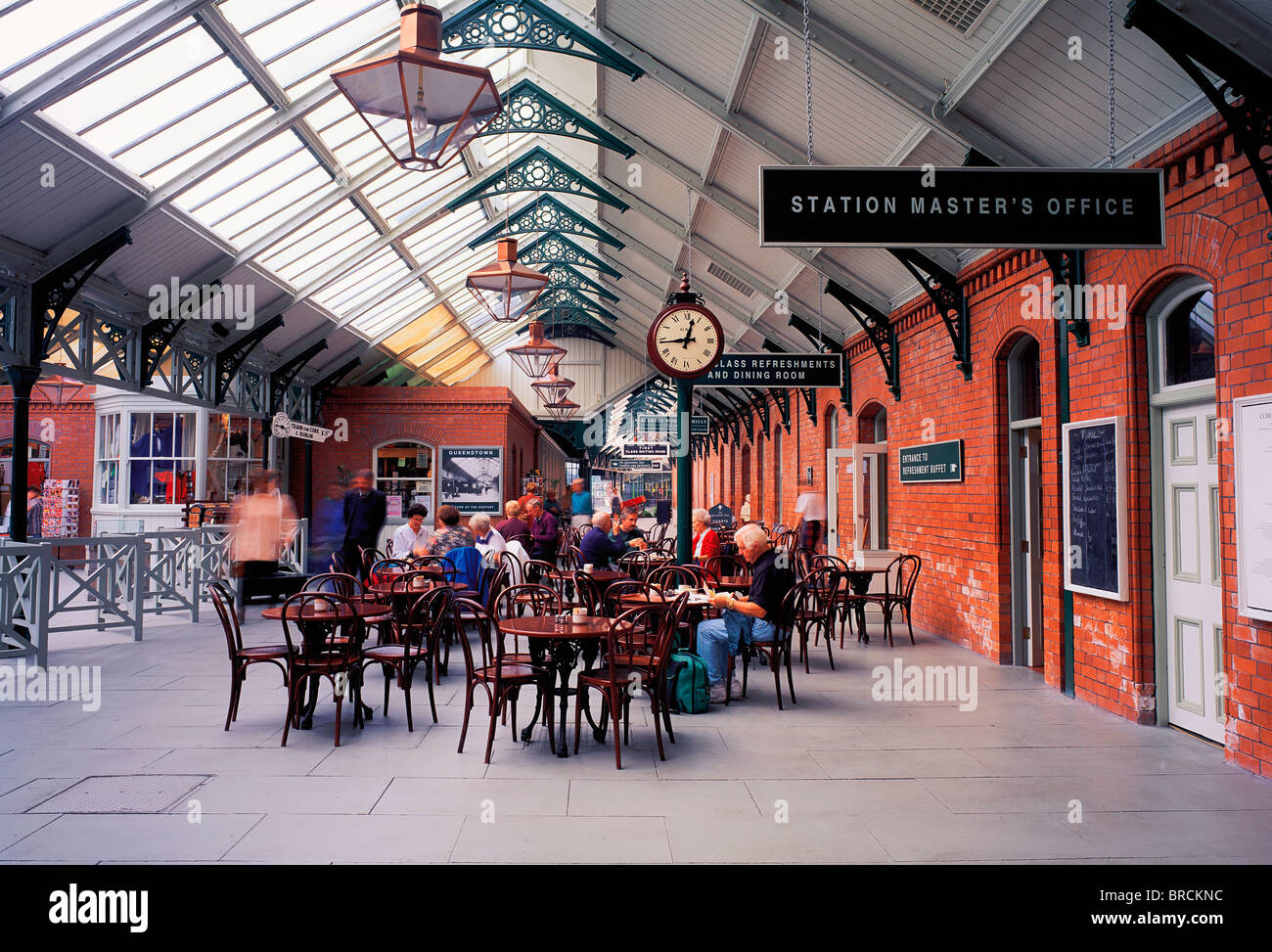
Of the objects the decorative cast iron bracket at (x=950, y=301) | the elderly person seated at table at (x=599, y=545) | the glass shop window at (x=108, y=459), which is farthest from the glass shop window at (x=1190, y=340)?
the glass shop window at (x=108, y=459)

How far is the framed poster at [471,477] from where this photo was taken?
53.2ft

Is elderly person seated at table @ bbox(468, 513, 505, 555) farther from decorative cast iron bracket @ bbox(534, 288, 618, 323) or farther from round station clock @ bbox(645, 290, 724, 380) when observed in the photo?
decorative cast iron bracket @ bbox(534, 288, 618, 323)

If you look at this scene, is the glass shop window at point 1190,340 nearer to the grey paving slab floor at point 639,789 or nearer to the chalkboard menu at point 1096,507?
the chalkboard menu at point 1096,507

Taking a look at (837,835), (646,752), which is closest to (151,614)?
(646,752)

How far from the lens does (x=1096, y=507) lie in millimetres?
5633

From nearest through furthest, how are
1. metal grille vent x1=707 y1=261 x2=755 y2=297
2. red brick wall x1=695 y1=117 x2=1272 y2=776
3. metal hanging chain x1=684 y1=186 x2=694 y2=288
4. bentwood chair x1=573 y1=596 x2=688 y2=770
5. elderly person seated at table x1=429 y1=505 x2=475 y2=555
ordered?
1. red brick wall x1=695 y1=117 x2=1272 y2=776
2. bentwood chair x1=573 y1=596 x2=688 y2=770
3. elderly person seated at table x1=429 y1=505 x2=475 y2=555
4. metal hanging chain x1=684 y1=186 x2=694 y2=288
5. metal grille vent x1=707 y1=261 x2=755 y2=297

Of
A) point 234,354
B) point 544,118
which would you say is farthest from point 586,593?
point 234,354

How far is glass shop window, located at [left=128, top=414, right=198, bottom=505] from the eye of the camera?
11.9m

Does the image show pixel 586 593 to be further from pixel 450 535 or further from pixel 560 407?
pixel 560 407

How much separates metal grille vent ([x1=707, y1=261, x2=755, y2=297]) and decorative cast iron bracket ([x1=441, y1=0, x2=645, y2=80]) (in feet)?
15.7

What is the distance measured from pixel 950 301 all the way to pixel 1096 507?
9.71ft

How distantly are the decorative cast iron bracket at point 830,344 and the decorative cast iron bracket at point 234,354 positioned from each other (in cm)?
713

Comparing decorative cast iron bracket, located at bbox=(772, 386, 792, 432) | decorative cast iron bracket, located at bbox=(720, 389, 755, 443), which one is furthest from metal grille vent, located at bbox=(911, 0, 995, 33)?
decorative cast iron bracket, located at bbox=(720, 389, 755, 443)

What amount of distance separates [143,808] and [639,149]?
7.93 metres
